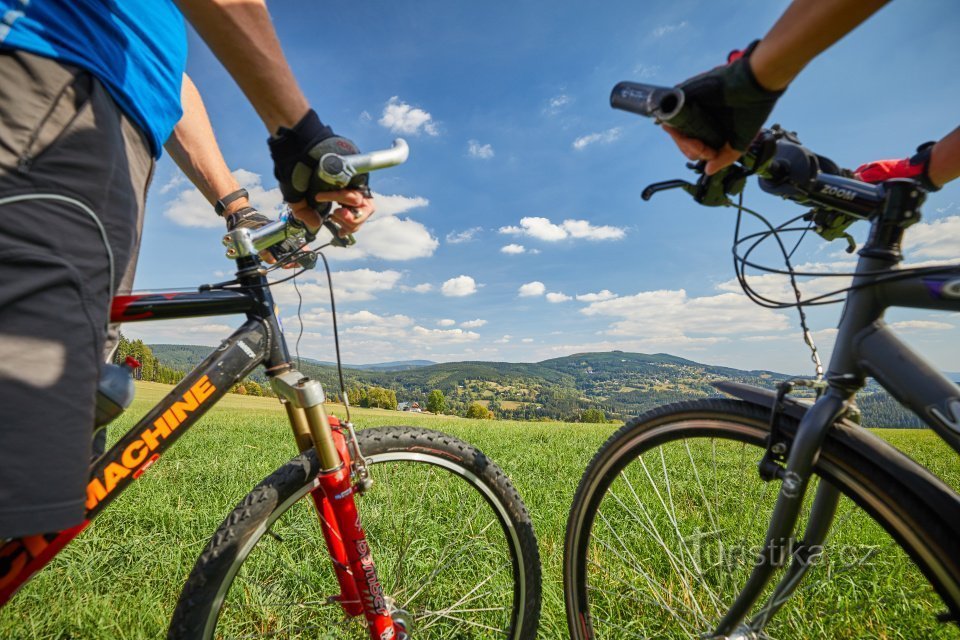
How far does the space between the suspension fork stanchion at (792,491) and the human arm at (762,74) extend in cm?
73

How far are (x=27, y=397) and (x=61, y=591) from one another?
8.22ft

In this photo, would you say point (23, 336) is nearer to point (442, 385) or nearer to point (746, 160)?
point (746, 160)

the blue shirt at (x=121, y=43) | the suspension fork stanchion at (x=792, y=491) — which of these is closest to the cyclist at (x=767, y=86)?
the suspension fork stanchion at (x=792, y=491)

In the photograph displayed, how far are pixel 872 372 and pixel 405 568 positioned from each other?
2.37 metres

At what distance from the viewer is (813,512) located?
1397mm

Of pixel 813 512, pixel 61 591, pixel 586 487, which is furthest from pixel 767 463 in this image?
pixel 61 591

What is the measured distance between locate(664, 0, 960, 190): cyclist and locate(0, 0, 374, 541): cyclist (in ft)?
3.10

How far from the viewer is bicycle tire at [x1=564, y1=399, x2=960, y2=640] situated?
1.05 metres

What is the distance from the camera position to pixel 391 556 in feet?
8.63

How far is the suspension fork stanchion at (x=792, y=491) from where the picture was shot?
3.95ft

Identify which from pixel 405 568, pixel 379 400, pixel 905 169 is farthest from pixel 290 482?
pixel 379 400

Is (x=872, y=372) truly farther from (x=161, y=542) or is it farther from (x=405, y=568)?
(x=161, y=542)

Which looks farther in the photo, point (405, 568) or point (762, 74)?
point (405, 568)

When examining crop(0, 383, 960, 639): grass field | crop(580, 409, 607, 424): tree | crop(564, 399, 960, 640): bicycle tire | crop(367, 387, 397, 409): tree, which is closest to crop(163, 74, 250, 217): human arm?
crop(564, 399, 960, 640): bicycle tire
